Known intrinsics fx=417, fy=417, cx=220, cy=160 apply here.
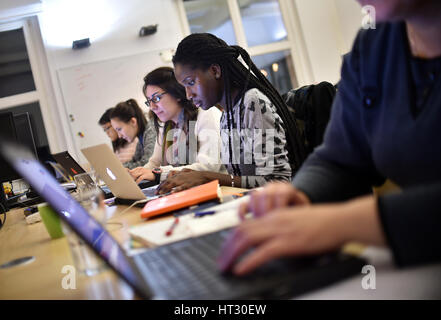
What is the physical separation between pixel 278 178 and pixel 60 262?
84 cm

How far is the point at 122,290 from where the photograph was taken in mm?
562

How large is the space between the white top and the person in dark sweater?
110 cm

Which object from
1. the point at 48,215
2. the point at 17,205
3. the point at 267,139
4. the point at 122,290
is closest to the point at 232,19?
the point at 17,205

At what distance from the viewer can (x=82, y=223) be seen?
1.90 feet

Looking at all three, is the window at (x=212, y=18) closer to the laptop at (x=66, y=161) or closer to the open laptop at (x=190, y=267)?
the laptop at (x=66, y=161)

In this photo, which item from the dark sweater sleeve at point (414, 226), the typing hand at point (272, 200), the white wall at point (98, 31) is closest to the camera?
the dark sweater sleeve at point (414, 226)

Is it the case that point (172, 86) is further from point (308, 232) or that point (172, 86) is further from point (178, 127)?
point (308, 232)

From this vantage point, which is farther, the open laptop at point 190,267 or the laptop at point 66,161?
the laptop at point 66,161

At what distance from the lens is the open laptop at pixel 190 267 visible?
45cm

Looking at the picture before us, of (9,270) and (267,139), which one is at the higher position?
(267,139)

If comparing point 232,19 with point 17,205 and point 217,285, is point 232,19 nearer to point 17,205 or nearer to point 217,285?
point 17,205

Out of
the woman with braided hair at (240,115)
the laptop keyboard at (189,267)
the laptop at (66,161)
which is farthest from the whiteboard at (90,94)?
the laptop keyboard at (189,267)

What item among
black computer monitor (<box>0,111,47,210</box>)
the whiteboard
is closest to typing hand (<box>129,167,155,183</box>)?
black computer monitor (<box>0,111,47,210</box>)

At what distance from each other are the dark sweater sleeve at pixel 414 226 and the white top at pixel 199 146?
1419 millimetres
